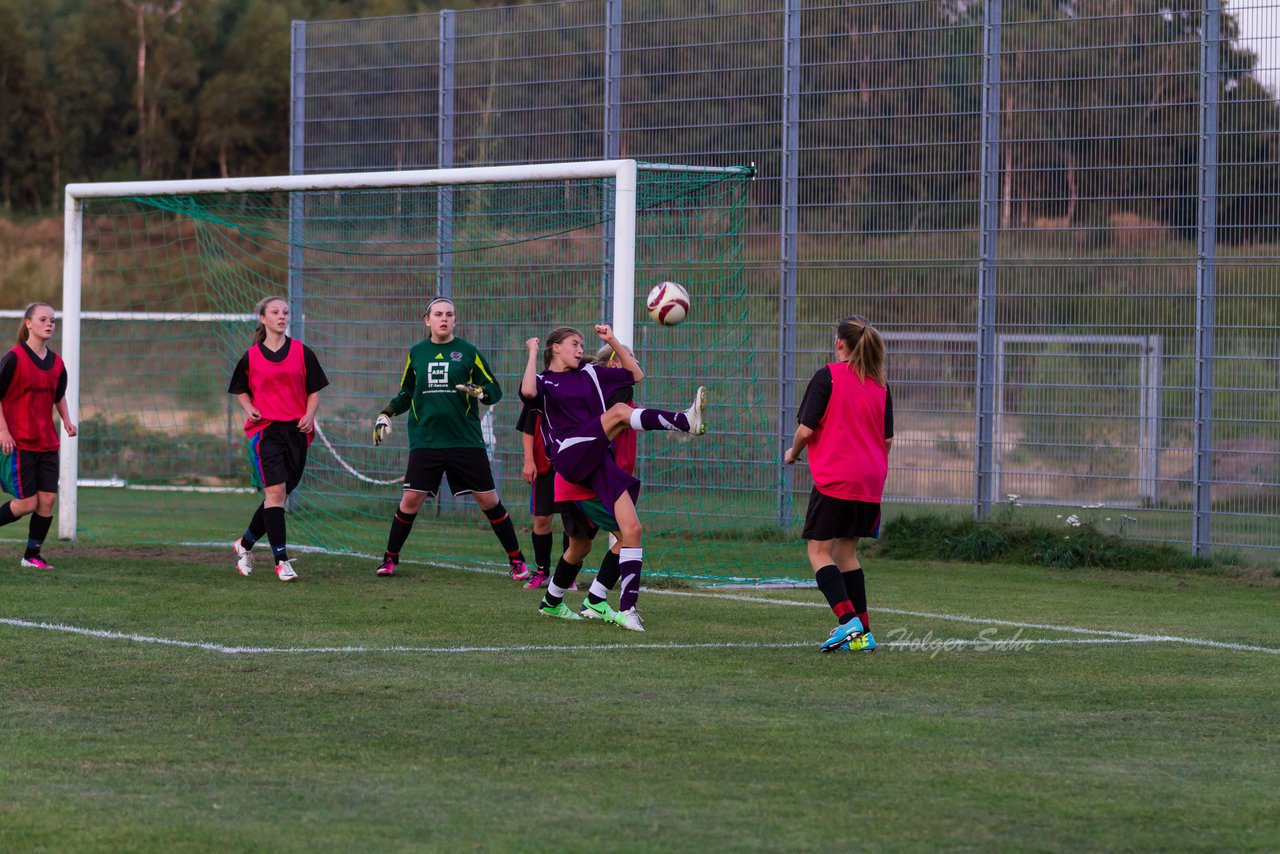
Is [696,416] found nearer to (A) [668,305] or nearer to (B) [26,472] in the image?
(A) [668,305]

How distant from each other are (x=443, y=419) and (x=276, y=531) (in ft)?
4.58

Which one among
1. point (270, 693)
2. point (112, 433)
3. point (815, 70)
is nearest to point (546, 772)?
point (270, 693)

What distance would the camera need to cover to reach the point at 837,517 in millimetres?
8680

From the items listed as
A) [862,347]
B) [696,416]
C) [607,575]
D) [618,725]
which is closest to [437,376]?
[607,575]

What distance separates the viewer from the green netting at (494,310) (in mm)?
14000

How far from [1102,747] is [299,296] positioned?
12090mm

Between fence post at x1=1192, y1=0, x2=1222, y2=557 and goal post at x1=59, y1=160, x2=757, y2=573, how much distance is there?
371cm

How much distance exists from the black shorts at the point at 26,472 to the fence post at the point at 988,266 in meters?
7.45

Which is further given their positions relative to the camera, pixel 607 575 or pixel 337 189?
pixel 337 189

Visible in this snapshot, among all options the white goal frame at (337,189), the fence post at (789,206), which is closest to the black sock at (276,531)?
the white goal frame at (337,189)

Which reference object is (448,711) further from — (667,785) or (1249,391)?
(1249,391)

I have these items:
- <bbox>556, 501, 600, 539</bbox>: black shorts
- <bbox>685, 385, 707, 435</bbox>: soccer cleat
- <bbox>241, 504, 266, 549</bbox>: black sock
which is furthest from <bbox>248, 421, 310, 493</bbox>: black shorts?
<bbox>685, 385, 707, 435</bbox>: soccer cleat

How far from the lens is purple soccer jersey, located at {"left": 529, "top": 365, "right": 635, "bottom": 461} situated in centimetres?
970

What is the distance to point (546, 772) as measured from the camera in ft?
19.1
